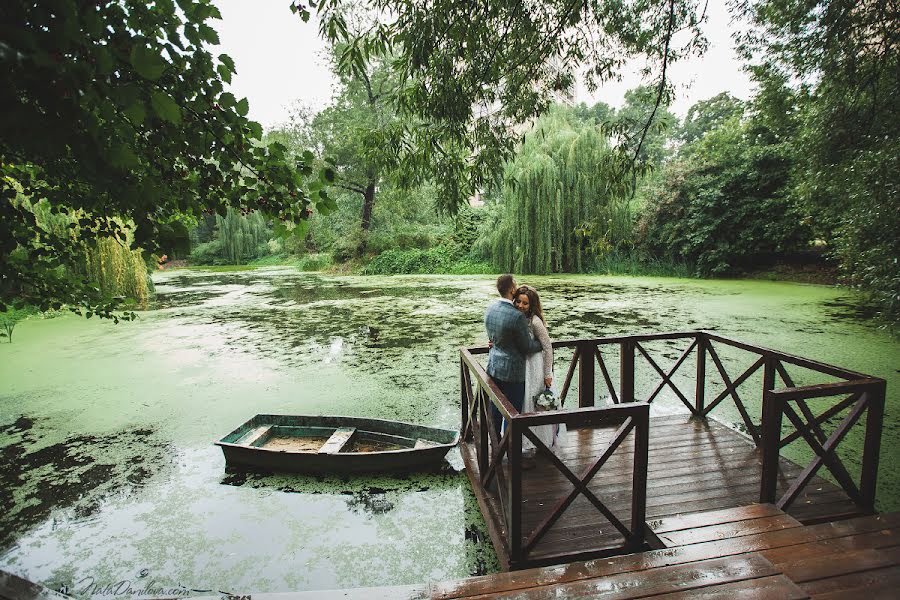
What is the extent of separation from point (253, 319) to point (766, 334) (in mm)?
9292

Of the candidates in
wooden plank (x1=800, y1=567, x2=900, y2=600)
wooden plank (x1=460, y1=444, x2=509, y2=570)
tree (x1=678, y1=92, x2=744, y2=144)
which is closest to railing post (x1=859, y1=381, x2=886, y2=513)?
wooden plank (x1=800, y1=567, x2=900, y2=600)

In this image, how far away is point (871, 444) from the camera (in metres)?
2.51

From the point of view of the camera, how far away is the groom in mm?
2990

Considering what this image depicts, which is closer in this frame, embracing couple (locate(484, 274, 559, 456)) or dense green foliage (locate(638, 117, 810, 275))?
embracing couple (locate(484, 274, 559, 456))

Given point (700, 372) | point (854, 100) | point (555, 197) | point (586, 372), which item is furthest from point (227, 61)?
point (555, 197)

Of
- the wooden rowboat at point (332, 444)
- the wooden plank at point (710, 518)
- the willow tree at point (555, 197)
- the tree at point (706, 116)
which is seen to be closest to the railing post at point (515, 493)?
the wooden plank at point (710, 518)

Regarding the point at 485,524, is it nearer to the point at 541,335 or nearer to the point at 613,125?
the point at 541,335

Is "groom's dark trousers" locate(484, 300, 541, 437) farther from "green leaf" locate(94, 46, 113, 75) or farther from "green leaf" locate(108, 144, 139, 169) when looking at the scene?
"green leaf" locate(94, 46, 113, 75)

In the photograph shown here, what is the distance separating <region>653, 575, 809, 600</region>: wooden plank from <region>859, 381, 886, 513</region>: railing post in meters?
1.33

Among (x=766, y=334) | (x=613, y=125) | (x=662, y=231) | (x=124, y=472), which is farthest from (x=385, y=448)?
(x=662, y=231)

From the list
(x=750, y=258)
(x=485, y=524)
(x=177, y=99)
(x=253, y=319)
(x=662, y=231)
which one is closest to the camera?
(x=177, y=99)

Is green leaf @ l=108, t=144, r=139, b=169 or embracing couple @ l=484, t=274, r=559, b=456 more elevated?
green leaf @ l=108, t=144, r=139, b=169

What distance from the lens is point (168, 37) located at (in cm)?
135

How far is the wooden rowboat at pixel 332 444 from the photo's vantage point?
11.3 feet
